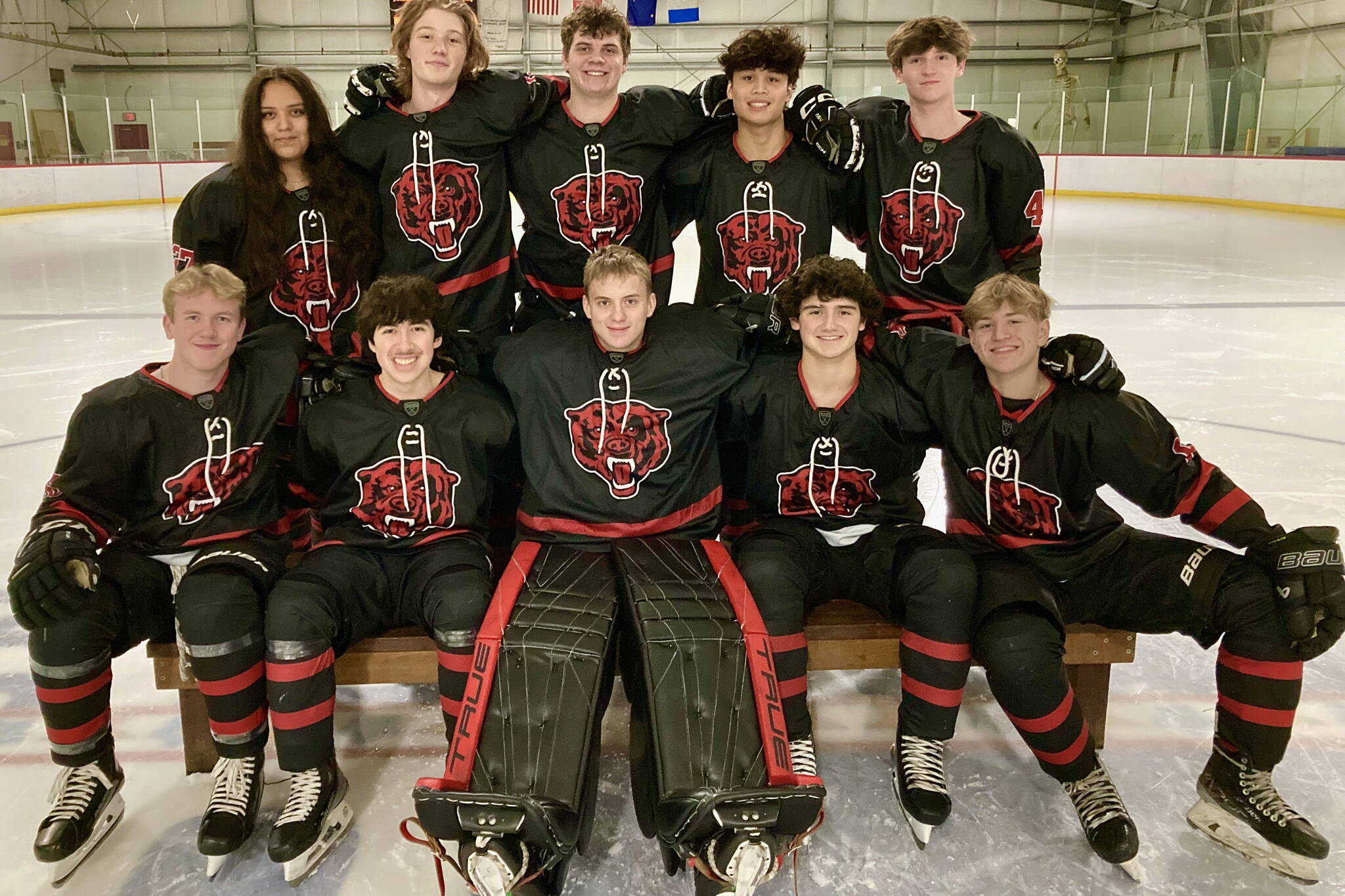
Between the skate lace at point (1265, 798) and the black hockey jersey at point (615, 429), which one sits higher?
the black hockey jersey at point (615, 429)

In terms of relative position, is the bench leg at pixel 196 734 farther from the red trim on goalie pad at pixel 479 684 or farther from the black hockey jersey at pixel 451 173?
the black hockey jersey at pixel 451 173

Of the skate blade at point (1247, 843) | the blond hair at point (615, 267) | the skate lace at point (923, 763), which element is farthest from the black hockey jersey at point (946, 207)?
the skate blade at point (1247, 843)

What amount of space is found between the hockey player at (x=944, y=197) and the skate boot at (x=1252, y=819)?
1247 mm

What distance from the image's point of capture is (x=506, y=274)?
9.36 ft

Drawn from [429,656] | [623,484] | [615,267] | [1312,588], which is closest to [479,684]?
[429,656]

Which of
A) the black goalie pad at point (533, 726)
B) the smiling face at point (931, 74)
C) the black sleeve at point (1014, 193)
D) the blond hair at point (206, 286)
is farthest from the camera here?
the black sleeve at point (1014, 193)

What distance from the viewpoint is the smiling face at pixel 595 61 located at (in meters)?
2.64

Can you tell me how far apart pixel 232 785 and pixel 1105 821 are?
5.16 ft

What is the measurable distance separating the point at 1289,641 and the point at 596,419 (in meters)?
1.38

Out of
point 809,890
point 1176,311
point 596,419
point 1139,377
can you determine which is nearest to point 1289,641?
point 809,890

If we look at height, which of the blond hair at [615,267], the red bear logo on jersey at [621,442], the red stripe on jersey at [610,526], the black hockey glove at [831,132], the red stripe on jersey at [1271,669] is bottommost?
the red stripe on jersey at [1271,669]

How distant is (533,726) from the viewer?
1.73m

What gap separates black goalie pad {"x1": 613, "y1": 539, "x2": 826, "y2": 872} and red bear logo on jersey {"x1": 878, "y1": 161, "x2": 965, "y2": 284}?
3.81 feet

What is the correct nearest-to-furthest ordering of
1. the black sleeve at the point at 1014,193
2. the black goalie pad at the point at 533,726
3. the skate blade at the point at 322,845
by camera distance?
the black goalie pad at the point at 533,726 → the skate blade at the point at 322,845 → the black sleeve at the point at 1014,193
